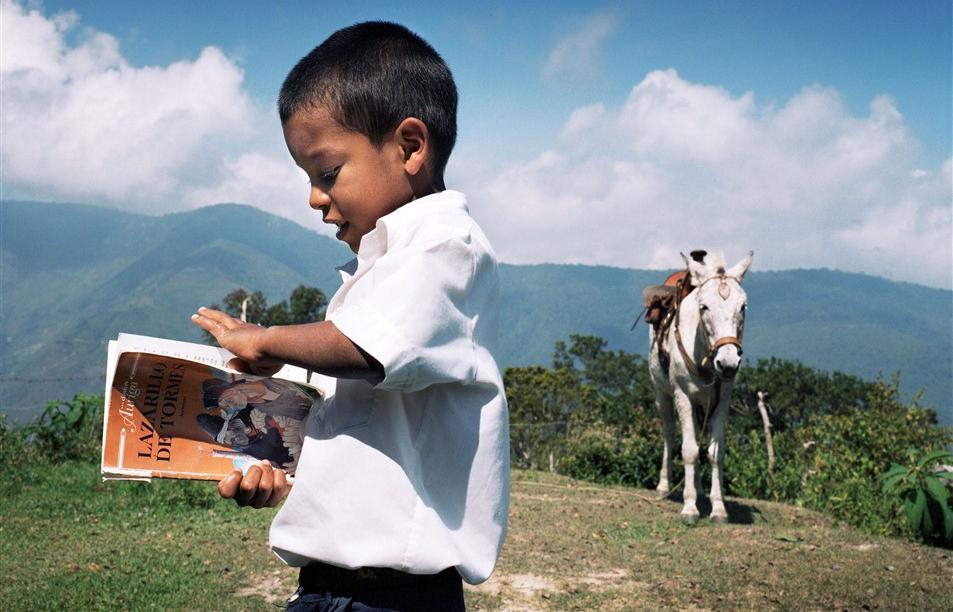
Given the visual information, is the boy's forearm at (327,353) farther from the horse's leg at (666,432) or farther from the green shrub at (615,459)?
the green shrub at (615,459)

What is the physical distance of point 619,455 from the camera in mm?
11375

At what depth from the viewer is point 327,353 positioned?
1287 mm

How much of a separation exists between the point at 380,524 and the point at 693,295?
6777 millimetres

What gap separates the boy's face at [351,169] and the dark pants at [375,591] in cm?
62

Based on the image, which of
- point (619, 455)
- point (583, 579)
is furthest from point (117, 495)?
point (619, 455)

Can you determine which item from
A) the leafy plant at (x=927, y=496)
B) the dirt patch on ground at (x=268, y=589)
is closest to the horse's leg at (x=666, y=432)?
the leafy plant at (x=927, y=496)

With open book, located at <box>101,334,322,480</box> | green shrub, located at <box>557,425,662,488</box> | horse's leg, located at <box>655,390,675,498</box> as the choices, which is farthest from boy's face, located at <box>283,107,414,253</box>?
green shrub, located at <box>557,425,662,488</box>

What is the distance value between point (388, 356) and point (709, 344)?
597 cm

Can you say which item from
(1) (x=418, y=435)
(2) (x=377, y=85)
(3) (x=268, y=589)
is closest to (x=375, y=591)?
(1) (x=418, y=435)

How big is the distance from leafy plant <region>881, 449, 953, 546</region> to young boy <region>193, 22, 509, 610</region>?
6675 mm

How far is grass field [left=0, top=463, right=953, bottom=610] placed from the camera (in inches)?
190

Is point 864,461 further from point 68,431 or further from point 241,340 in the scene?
point 68,431

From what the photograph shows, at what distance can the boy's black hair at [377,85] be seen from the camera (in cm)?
152

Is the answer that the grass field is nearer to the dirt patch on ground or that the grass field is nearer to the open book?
the dirt patch on ground
